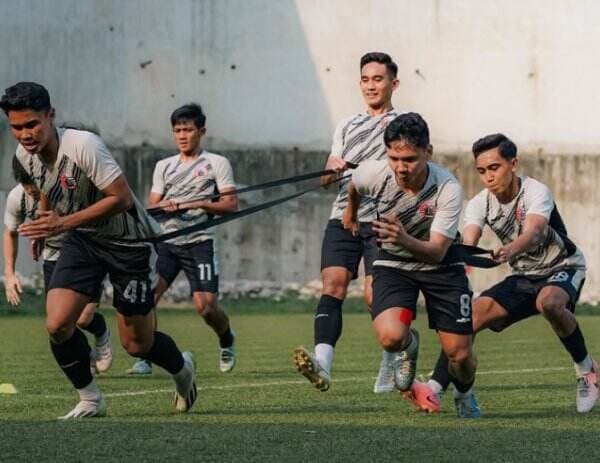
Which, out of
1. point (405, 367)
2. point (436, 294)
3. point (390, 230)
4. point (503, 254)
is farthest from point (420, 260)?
point (405, 367)

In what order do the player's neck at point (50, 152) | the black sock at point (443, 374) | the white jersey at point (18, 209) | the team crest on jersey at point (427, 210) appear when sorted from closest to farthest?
the player's neck at point (50, 152) < the team crest on jersey at point (427, 210) < the black sock at point (443, 374) < the white jersey at point (18, 209)

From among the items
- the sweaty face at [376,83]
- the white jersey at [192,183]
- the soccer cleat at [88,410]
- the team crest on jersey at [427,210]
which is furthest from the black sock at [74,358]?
the white jersey at [192,183]

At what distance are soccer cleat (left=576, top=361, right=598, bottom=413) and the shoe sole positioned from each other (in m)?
0.84

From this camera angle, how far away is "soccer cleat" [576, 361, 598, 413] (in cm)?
901

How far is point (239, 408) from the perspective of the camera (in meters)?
8.97

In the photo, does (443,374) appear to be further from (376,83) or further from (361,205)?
(376,83)

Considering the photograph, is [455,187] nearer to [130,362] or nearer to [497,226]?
[497,226]

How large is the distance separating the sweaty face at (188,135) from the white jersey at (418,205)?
3.93 meters

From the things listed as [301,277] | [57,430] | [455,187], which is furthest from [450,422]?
[301,277]

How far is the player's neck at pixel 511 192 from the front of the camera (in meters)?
9.52

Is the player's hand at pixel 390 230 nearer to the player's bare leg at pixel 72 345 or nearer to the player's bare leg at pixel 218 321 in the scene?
A: the player's bare leg at pixel 72 345

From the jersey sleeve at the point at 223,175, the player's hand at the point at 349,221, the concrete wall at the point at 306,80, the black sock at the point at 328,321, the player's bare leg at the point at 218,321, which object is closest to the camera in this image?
the player's hand at the point at 349,221

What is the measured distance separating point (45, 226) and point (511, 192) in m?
3.15

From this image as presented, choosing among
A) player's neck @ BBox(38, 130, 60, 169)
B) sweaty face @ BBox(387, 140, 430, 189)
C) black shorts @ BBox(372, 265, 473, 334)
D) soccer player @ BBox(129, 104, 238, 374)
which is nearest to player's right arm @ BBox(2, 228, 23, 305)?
soccer player @ BBox(129, 104, 238, 374)
